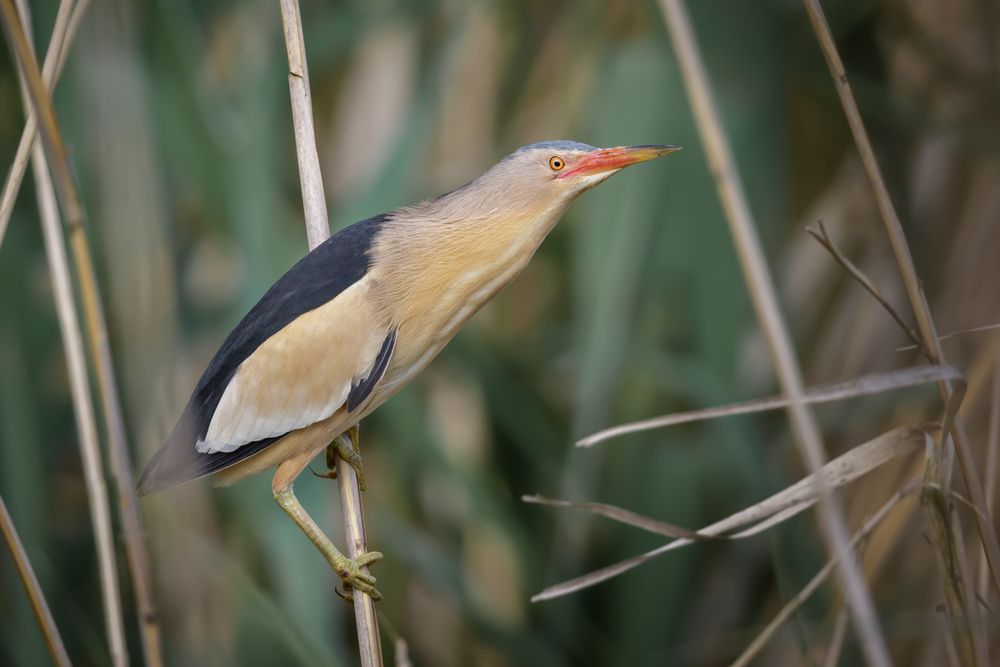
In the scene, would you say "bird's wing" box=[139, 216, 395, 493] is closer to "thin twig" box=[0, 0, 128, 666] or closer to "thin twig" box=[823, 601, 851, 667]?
"thin twig" box=[0, 0, 128, 666]

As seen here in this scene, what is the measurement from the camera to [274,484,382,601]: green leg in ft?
4.37

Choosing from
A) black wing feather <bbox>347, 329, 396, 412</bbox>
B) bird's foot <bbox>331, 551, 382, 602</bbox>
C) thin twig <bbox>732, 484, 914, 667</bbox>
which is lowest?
thin twig <bbox>732, 484, 914, 667</bbox>

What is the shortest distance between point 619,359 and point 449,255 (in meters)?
0.71

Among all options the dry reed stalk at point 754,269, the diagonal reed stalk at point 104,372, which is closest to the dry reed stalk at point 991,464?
the dry reed stalk at point 754,269

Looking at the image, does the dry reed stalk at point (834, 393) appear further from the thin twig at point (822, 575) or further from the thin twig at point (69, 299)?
the thin twig at point (69, 299)

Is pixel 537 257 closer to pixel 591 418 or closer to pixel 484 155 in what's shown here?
pixel 484 155

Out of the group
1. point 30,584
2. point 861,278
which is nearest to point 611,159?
point 861,278

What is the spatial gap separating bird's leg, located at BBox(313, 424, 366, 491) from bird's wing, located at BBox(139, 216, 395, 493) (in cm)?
10

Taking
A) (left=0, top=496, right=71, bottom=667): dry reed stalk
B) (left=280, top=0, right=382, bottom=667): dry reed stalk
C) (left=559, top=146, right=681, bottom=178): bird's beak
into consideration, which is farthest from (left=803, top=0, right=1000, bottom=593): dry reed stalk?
(left=0, top=496, right=71, bottom=667): dry reed stalk

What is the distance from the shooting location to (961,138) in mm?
1857

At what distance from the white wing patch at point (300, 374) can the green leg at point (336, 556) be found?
0.33 ft

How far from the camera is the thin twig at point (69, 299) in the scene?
2.75ft

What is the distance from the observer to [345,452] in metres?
1.46

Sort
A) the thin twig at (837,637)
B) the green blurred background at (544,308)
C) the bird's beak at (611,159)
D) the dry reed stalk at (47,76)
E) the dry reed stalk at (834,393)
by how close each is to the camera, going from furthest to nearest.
→ 1. the green blurred background at (544,308)
2. the bird's beak at (611,159)
3. the dry reed stalk at (47,76)
4. the thin twig at (837,637)
5. the dry reed stalk at (834,393)
